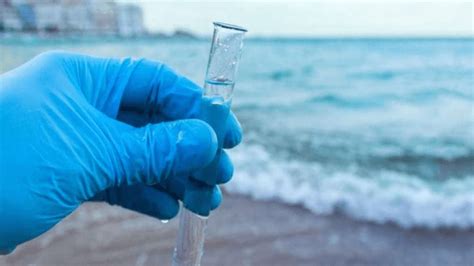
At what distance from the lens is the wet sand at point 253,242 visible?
223 centimetres

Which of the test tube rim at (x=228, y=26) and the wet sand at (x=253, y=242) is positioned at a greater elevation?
the test tube rim at (x=228, y=26)

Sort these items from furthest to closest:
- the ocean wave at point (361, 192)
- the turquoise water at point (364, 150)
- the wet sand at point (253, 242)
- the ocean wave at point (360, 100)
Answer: the ocean wave at point (360, 100), the turquoise water at point (364, 150), the ocean wave at point (361, 192), the wet sand at point (253, 242)

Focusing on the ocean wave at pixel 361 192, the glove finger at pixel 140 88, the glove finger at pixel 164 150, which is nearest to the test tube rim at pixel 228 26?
the glove finger at pixel 164 150

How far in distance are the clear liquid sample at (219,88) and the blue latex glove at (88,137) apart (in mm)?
81

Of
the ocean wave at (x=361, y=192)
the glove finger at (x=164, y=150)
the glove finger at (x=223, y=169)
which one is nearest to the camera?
the glove finger at (x=164, y=150)

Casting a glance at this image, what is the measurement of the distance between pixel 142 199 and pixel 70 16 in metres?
40.9

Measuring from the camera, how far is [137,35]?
47.5m

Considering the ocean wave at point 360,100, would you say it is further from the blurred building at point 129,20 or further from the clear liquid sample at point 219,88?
the blurred building at point 129,20

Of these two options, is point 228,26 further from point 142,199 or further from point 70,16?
Answer: point 70,16

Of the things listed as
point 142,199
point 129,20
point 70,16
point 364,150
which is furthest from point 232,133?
point 129,20

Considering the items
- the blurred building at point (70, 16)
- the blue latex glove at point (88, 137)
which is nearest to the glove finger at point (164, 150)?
→ the blue latex glove at point (88, 137)

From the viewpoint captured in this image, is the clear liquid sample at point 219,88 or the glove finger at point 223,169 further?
the glove finger at point 223,169

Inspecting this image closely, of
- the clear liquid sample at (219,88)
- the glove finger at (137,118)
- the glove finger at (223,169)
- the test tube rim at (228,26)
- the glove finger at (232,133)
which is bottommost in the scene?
the glove finger at (223,169)

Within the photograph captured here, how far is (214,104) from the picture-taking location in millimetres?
947
